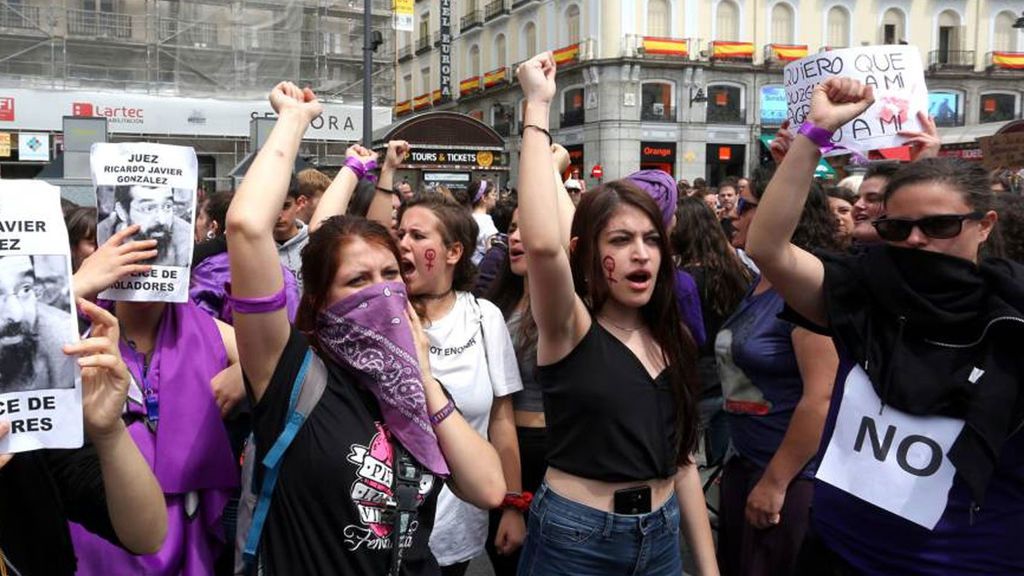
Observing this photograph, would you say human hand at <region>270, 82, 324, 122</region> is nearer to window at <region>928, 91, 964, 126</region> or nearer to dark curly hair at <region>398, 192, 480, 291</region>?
dark curly hair at <region>398, 192, 480, 291</region>

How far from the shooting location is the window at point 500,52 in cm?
4309

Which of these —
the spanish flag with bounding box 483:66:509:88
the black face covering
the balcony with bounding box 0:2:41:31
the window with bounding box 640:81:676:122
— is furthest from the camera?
the spanish flag with bounding box 483:66:509:88

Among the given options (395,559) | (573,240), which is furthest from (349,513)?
(573,240)

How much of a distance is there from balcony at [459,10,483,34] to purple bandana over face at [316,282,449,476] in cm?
4411

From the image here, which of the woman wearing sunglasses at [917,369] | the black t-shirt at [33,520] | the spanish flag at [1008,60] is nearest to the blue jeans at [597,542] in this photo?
the woman wearing sunglasses at [917,369]

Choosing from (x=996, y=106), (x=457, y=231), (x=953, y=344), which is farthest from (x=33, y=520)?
(x=996, y=106)

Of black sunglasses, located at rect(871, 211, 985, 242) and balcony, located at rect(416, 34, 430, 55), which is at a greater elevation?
balcony, located at rect(416, 34, 430, 55)

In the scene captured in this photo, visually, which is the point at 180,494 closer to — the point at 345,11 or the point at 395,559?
the point at 395,559

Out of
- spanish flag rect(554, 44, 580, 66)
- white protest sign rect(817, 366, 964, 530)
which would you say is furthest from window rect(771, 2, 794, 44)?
white protest sign rect(817, 366, 964, 530)

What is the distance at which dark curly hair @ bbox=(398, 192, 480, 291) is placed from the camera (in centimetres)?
348

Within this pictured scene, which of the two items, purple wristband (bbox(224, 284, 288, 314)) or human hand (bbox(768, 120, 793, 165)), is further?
human hand (bbox(768, 120, 793, 165))

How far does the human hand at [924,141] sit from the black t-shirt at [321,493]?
2060 millimetres

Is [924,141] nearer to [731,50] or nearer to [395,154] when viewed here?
[395,154]

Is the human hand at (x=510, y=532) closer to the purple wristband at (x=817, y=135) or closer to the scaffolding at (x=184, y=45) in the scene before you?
the purple wristband at (x=817, y=135)
